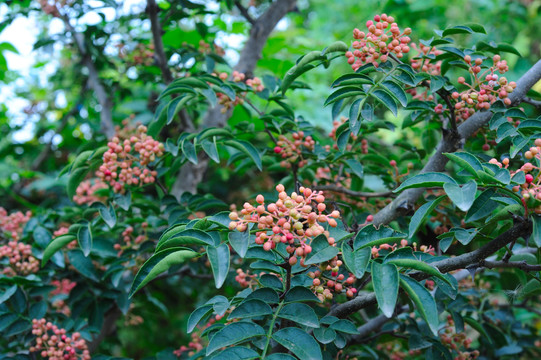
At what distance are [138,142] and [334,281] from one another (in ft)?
2.88

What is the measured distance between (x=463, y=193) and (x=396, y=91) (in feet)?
1.28

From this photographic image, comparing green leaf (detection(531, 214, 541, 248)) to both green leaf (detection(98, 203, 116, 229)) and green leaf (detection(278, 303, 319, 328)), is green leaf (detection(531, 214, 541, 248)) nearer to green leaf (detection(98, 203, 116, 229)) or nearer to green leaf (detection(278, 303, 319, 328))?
green leaf (detection(278, 303, 319, 328))

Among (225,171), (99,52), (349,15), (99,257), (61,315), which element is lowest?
(61,315)

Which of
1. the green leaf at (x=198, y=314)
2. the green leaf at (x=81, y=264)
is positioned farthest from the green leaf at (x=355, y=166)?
the green leaf at (x=81, y=264)

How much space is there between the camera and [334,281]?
1.32 m

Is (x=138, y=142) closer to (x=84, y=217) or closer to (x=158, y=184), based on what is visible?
(x=158, y=184)

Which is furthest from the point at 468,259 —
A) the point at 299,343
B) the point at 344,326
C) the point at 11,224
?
the point at 11,224

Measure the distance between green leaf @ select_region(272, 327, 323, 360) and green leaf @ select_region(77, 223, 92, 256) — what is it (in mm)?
863

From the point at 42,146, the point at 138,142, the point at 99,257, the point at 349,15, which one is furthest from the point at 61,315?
the point at 349,15

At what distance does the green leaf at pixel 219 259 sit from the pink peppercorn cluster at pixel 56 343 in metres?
0.86

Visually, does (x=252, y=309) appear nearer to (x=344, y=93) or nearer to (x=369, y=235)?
(x=369, y=235)

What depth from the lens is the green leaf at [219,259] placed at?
1071 millimetres

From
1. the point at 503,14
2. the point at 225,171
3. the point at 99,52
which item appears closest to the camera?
the point at 99,52

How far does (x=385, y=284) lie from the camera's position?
105 cm
